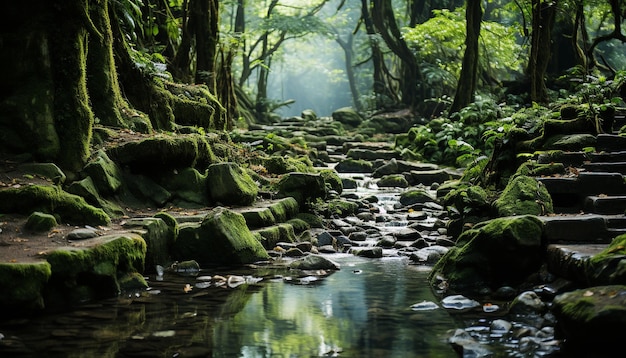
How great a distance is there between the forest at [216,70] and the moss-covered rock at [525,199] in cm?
265

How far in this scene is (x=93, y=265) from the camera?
207 inches

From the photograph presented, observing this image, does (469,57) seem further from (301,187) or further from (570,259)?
(570,259)

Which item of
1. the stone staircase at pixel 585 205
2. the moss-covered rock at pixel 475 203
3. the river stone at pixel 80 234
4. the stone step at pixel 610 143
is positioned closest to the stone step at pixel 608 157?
the stone staircase at pixel 585 205

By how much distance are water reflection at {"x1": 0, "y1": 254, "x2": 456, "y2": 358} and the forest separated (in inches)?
113

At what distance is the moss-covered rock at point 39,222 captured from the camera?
232 inches

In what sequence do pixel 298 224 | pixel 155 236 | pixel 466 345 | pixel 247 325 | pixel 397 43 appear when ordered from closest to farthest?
1. pixel 466 345
2. pixel 247 325
3. pixel 155 236
4. pixel 298 224
5. pixel 397 43

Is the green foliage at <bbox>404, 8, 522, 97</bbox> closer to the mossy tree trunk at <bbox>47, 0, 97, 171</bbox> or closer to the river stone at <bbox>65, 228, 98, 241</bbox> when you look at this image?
the mossy tree trunk at <bbox>47, 0, 97, 171</bbox>

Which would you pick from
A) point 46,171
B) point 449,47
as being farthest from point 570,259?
point 449,47

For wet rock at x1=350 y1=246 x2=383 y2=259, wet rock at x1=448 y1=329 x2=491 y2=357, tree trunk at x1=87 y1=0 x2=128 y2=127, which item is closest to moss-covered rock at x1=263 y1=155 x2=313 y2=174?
tree trunk at x1=87 y1=0 x2=128 y2=127

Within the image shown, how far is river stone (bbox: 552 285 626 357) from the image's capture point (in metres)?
3.56

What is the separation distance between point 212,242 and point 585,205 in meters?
4.41

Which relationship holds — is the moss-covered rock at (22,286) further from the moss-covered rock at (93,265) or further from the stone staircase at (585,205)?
the stone staircase at (585,205)

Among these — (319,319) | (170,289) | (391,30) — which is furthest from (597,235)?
(391,30)

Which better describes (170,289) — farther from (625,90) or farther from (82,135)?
(625,90)
